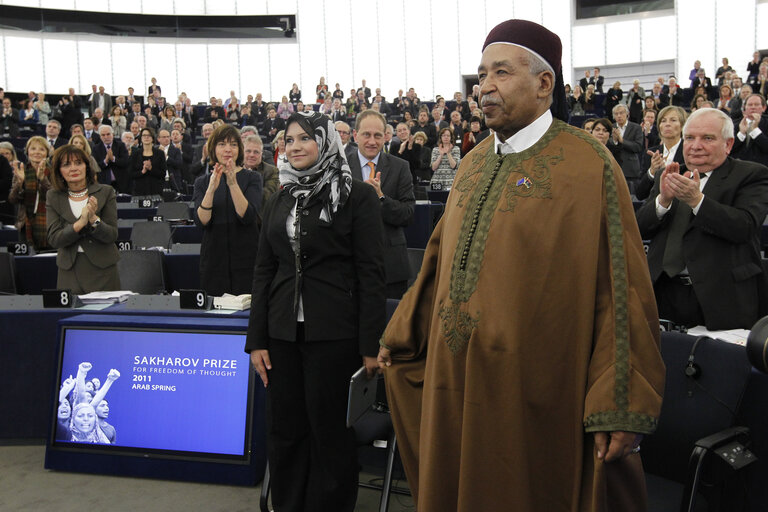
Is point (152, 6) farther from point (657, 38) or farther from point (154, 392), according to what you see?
point (154, 392)

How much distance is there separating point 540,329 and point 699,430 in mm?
912

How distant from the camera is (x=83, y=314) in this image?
141 inches

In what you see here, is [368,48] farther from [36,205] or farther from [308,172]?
[308,172]

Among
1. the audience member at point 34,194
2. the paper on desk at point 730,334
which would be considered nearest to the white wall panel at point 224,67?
the audience member at point 34,194

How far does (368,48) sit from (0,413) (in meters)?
25.7

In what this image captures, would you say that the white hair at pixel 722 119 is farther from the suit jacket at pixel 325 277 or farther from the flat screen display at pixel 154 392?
the flat screen display at pixel 154 392

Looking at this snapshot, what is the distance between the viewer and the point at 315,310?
252 centimetres

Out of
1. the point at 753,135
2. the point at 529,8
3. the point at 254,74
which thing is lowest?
the point at 753,135

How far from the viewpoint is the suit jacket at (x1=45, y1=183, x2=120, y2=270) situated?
3.97 meters

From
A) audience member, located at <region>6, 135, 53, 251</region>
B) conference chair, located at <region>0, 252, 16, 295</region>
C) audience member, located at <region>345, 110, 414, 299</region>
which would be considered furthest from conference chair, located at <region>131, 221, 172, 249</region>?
audience member, located at <region>345, 110, 414, 299</region>

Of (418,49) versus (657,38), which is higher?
(418,49)

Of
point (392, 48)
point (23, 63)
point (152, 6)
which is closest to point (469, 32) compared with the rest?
point (392, 48)

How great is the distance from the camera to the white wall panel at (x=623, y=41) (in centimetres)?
2572

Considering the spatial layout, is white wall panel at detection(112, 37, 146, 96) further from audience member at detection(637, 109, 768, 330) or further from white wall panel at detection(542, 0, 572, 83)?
audience member at detection(637, 109, 768, 330)
